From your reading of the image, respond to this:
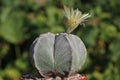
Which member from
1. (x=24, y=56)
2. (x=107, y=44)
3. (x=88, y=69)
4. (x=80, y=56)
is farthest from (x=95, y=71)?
(x=80, y=56)

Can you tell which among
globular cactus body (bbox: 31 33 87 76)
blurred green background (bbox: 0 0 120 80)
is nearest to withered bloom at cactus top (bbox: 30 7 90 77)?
globular cactus body (bbox: 31 33 87 76)

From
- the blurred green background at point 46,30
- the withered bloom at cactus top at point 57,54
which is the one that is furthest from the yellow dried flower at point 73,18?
the blurred green background at point 46,30

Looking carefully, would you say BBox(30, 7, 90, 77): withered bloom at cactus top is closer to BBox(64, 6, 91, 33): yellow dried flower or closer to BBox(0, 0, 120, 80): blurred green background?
BBox(64, 6, 91, 33): yellow dried flower

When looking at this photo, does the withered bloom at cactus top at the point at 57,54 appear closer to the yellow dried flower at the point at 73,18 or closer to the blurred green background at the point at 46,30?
the yellow dried flower at the point at 73,18

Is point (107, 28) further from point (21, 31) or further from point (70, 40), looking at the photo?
point (70, 40)

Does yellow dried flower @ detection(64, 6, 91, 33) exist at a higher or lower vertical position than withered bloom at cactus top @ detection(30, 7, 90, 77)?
higher

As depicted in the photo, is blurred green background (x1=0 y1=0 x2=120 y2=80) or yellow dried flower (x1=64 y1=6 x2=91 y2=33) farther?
blurred green background (x1=0 y1=0 x2=120 y2=80)

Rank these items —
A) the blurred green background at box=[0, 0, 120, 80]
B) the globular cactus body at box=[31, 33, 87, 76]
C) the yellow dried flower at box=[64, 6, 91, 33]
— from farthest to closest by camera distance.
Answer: the blurred green background at box=[0, 0, 120, 80] < the yellow dried flower at box=[64, 6, 91, 33] < the globular cactus body at box=[31, 33, 87, 76]

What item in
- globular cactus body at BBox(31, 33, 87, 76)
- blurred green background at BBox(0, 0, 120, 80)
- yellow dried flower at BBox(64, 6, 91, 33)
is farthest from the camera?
blurred green background at BBox(0, 0, 120, 80)
